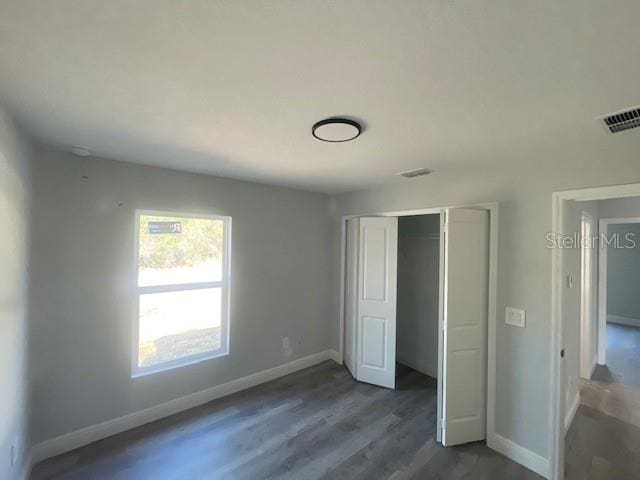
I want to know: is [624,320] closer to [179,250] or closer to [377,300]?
[377,300]

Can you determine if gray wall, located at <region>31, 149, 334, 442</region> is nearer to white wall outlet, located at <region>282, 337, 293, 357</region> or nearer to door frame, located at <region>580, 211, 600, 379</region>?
white wall outlet, located at <region>282, 337, 293, 357</region>

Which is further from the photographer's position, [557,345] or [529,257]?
[529,257]

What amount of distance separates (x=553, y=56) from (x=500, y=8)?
382 millimetres

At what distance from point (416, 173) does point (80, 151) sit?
294cm

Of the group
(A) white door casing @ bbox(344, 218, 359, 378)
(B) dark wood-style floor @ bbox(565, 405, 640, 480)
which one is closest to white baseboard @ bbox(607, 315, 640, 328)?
(B) dark wood-style floor @ bbox(565, 405, 640, 480)

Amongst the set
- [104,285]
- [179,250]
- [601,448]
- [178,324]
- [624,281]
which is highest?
[179,250]

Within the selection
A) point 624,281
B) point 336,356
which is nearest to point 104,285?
point 336,356

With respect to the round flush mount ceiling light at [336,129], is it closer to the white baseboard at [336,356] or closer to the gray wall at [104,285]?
the gray wall at [104,285]

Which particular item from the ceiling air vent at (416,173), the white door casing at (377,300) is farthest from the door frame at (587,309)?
the white door casing at (377,300)

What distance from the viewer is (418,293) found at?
12.6 ft

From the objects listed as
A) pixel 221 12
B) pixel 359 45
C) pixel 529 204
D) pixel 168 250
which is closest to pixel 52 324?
pixel 168 250

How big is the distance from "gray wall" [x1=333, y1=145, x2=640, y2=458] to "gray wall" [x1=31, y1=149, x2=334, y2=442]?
8.20 ft

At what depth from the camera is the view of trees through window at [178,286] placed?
2.65 metres

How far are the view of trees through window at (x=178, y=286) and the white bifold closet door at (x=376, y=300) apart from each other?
1695 mm
